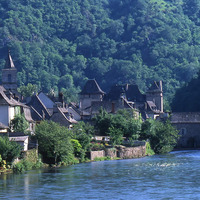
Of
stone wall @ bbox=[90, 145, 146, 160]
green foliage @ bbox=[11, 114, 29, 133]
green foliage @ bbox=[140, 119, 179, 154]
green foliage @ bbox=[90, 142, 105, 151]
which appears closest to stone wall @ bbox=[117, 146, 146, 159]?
stone wall @ bbox=[90, 145, 146, 160]

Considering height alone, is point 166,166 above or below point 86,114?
below

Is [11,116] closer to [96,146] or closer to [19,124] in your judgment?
[19,124]

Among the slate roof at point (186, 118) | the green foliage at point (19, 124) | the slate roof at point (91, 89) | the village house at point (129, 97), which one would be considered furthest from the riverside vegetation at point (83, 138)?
the slate roof at point (91, 89)

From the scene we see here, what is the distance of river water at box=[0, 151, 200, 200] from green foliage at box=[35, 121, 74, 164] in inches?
94.6

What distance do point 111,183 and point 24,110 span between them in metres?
35.4

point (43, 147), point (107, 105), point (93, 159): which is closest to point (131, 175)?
point (43, 147)

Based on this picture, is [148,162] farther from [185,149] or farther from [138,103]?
[138,103]

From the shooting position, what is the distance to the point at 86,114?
132625 millimetres

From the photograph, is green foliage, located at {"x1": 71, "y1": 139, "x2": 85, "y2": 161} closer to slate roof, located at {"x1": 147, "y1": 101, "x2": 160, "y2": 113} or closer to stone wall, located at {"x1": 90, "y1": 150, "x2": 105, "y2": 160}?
stone wall, located at {"x1": 90, "y1": 150, "x2": 105, "y2": 160}

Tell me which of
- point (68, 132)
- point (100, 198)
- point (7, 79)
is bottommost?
point (100, 198)

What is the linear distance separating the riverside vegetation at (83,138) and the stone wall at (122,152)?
0.98 m

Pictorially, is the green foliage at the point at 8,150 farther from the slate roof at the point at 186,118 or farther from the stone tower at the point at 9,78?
the stone tower at the point at 9,78

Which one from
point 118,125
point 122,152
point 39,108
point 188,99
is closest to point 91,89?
point 188,99

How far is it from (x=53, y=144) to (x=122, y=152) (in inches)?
754
